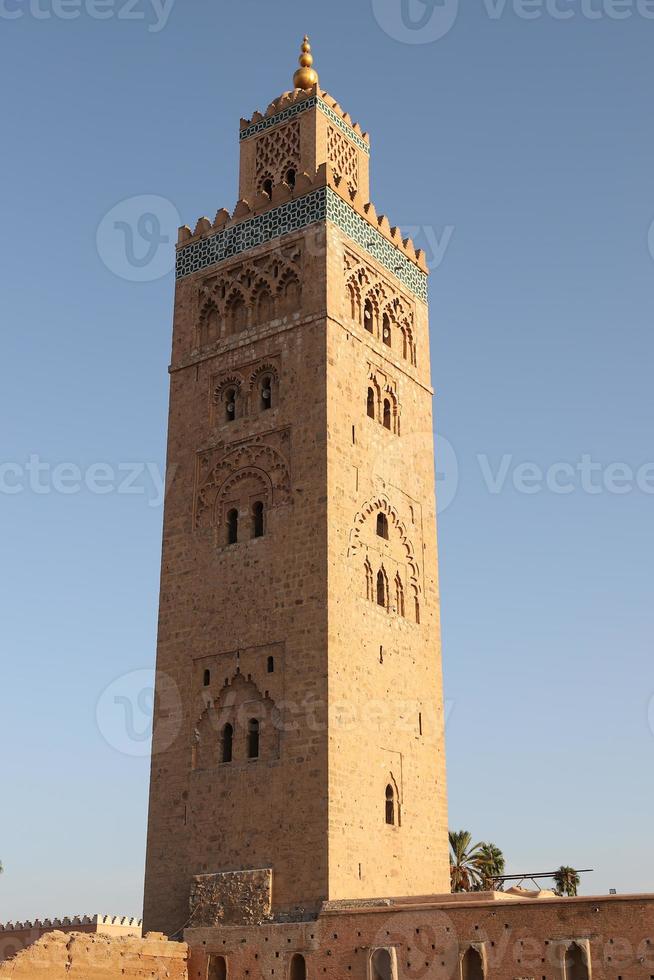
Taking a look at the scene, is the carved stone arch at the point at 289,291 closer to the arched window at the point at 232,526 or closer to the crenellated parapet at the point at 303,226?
the crenellated parapet at the point at 303,226

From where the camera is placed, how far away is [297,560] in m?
19.1

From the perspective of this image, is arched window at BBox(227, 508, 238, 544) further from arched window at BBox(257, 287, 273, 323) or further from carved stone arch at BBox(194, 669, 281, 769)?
arched window at BBox(257, 287, 273, 323)

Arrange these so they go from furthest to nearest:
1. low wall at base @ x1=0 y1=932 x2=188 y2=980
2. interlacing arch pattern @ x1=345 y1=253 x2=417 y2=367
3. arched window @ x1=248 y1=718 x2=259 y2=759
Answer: interlacing arch pattern @ x1=345 y1=253 x2=417 y2=367, arched window @ x1=248 y1=718 x2=259 y2=759, low wall at base @ x1=0 y1=932 x2=188 y2=980

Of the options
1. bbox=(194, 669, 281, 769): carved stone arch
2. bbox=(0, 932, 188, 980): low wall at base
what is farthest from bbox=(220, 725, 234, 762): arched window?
bbox=(0, 932, 188, 980): low wall at base

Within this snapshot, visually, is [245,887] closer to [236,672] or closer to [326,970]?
[326,970]

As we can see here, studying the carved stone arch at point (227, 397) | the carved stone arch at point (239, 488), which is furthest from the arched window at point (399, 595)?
the carved stone arch at point (227, 397)

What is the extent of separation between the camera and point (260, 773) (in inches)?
717

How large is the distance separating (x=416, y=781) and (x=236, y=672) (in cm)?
364

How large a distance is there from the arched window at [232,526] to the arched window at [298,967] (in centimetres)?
707

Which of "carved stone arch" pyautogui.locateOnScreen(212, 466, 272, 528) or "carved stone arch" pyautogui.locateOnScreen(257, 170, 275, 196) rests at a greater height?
"carved stone arch" pyautogui.locateOnScreen(257, 170, 275, 196)

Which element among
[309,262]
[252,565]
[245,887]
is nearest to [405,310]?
[309,262]

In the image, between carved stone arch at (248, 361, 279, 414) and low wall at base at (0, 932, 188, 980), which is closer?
low wall at base at (0, 932, 188, 980)

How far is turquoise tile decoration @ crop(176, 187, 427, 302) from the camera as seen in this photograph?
21234mm

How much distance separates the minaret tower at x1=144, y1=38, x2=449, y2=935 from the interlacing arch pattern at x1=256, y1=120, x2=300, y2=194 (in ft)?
0.17
